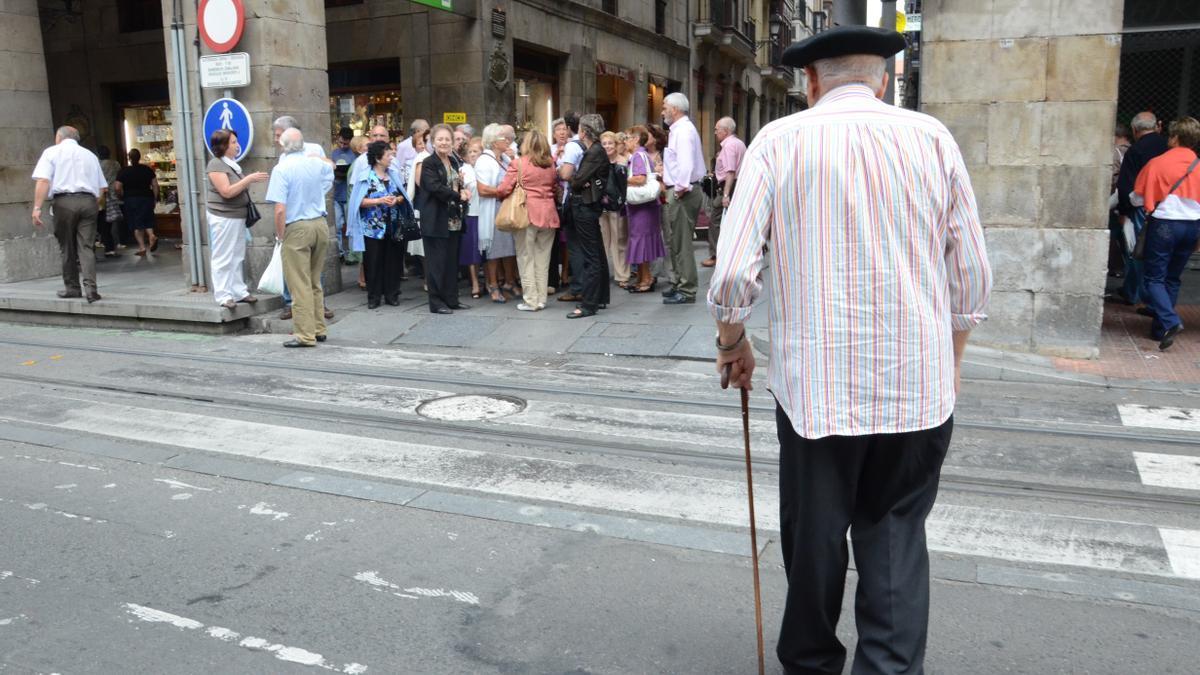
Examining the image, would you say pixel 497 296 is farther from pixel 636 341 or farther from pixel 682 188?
pixel 636 341

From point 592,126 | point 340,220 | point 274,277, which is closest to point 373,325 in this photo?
point 274,277

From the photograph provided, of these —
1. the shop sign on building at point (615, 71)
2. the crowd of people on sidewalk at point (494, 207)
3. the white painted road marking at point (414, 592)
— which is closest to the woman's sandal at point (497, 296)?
the crowd of people on sidewalk at point (494, 207)

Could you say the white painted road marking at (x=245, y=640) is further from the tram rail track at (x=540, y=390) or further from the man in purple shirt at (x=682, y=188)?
the man in purple shirt at (x=682, y=188)

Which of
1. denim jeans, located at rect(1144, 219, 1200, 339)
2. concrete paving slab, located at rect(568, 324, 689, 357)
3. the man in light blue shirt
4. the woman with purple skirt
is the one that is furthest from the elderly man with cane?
the woman with purple skirt

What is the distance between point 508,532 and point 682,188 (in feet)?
21.0

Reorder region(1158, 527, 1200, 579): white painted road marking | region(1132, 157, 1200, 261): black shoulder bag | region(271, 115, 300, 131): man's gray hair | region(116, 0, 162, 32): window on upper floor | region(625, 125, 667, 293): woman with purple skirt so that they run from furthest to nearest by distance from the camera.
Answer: region(116, 0, 162, 32): window on upper floor → region(625, 125, 667, 293): woman with purple skirt → region(271, 115, 300, 131): man's gray hair → region(1132, 157, 1200, 261): black shoulder bag → region(1158, 527, 1200, 579): white painted road marking

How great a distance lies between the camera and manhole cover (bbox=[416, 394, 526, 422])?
6711 millimetres

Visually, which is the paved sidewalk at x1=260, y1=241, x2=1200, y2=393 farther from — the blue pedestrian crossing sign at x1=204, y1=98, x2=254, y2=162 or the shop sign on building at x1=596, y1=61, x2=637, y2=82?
the shop sign on building at x1=596, y1=61, x2=637, y2=82

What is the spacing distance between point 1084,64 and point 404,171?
302 inches

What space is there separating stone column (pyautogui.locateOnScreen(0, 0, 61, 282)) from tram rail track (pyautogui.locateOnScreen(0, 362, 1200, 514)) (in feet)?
18.9

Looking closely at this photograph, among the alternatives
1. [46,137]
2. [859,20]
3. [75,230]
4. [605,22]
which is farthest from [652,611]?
[605,22]

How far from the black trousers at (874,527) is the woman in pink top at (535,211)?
7684mm

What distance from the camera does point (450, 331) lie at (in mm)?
9812

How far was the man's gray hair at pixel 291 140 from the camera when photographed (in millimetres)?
9133
